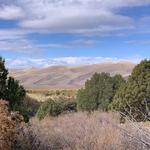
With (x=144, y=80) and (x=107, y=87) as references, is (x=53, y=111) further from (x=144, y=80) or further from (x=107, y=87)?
(x=144, y=80)

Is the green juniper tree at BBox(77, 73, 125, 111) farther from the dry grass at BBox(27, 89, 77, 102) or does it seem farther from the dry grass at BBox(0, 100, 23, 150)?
the dry grass at BBox(0, 100, 23, 150)

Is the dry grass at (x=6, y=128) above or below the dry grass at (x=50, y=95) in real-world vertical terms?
above

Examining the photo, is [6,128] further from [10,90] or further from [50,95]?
[50,95]

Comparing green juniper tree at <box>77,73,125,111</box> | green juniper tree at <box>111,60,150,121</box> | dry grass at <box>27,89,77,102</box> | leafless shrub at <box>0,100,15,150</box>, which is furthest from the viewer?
dry grass at <box>27,89,77,102</box>

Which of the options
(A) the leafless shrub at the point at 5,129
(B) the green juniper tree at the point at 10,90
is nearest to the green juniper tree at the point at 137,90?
(B) the green juniper tree at the point at 10,90

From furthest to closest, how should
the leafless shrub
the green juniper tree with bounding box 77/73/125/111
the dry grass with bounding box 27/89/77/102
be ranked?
the dry grass with bounding box 27/89/77/102 < the green juniper tree with bounding box 77/73/125/111 < the leafless shrub

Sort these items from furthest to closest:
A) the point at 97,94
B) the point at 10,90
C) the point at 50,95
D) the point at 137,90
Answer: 1. the point at 50,95
2. the point at 97,94
3. the point at 137,90
4. the point at 10,90

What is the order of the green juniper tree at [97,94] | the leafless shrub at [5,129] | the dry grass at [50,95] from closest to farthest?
the leafless shrub at [5,129]
the green juniper tree at [97,94]
the dry grass at [50,95]

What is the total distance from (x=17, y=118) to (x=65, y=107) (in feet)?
135

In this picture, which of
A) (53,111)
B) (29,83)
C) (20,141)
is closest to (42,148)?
(20,141)

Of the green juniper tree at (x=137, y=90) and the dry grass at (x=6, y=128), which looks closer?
the dry grass at (x=6, y=128)

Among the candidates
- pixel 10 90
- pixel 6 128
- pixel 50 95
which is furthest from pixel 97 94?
pixel 50 95

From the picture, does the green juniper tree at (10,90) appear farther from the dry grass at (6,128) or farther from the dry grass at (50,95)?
the dry grass at (50,95)

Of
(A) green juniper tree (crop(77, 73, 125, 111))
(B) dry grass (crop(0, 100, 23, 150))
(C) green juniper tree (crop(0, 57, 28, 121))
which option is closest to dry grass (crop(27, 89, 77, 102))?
(A) green juniper tree (crop(77, 73, 125, 111))
